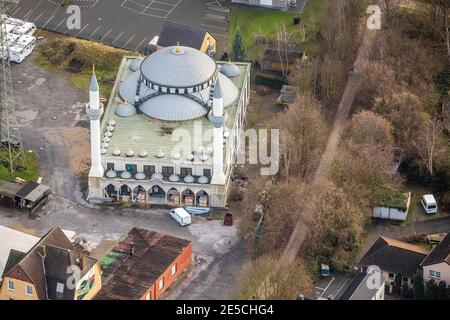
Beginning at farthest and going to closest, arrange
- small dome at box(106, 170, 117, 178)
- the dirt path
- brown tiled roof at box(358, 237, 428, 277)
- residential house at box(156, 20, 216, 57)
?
1. residential house at box(156, 20, 216, 57)
2. small dome at box(106, 170, 117, 178)
3. the dirt path
4. brown tiled roof at box(358, 237, 428, 277)

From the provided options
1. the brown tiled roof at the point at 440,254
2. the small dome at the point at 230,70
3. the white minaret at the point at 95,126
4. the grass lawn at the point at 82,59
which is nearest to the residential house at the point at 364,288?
the brown tiled roof at the point at 440,254

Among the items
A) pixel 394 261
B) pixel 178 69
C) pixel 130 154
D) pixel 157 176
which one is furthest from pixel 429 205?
pixel 130 154

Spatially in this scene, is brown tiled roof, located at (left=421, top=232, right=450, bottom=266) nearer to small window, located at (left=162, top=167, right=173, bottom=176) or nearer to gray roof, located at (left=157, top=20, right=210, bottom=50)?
small window, located at (left=162, top=167, right=173, bottom=176)

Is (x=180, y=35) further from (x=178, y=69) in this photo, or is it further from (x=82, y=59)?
(x=178, y=69)

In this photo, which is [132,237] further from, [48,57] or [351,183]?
[48,57]

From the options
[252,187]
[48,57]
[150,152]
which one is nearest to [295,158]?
[252,187]

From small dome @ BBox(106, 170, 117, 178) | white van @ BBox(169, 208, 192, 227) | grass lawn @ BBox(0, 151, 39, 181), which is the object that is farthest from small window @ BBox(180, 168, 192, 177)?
grass lawn @ BBox(0, 151, 39, 181)

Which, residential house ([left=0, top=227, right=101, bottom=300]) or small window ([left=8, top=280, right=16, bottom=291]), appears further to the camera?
small window ([left=8, top=280, right=16, bottom=291])
